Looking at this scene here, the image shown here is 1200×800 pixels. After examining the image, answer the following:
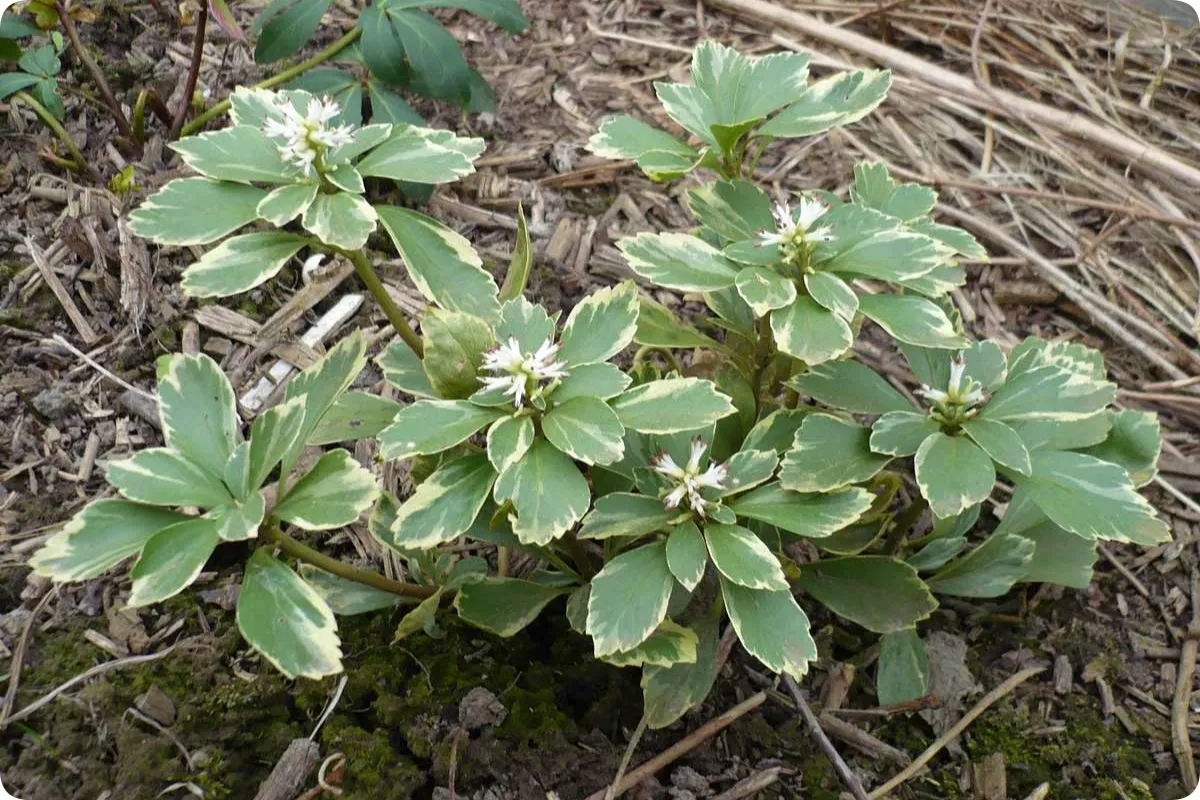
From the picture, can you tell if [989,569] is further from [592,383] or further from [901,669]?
[592,383]

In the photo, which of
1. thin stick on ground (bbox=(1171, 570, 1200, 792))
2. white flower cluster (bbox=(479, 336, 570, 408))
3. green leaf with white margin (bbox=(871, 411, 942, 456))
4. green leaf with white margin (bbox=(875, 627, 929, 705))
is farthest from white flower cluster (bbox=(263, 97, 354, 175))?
thin stick on ground (bbox=(1171, 570, 1200, 792))

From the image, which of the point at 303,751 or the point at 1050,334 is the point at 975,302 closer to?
the point at 1050,334

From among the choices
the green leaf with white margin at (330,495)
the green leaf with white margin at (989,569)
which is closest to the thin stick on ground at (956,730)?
the green leaf with white margin at (989,569)

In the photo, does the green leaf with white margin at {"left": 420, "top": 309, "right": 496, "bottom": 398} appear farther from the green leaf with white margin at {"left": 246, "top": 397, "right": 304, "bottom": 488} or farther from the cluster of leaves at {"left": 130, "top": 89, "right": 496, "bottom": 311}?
the green leaf with white margin at {"left": 246, "top": 397, "right": 304, "bottom": 488}

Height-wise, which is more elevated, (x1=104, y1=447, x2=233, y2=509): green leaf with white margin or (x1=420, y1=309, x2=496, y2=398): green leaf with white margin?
(x1=420, y1=309, x2=496, y2=398): green leaf with white margin

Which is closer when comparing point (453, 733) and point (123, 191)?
point (453, 733)

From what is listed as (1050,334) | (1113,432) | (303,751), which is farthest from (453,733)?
(1050,334)


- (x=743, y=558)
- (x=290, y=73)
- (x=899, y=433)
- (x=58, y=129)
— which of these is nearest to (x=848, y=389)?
(x=899, y=433)
